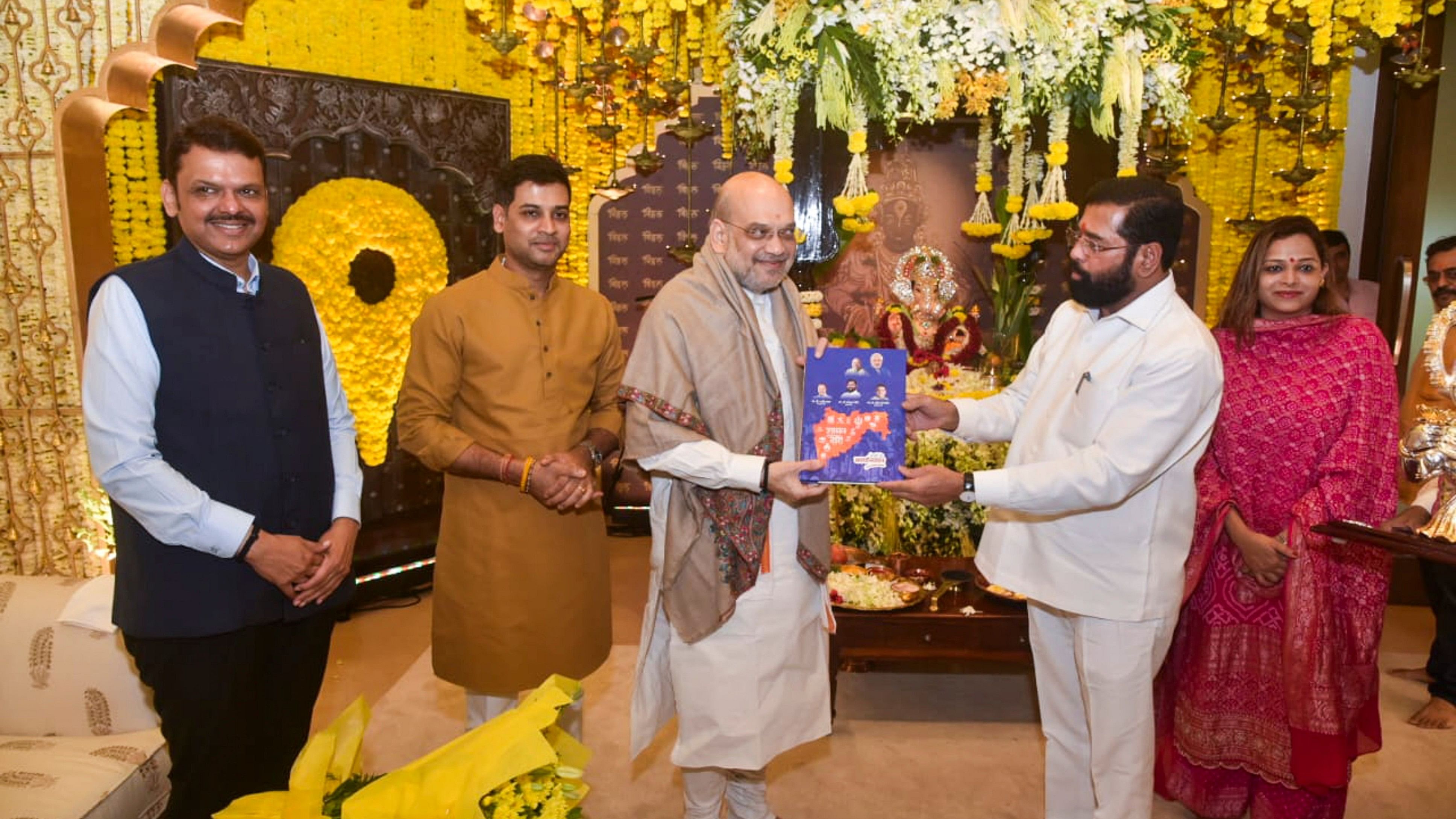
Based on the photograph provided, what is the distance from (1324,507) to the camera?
2.84m

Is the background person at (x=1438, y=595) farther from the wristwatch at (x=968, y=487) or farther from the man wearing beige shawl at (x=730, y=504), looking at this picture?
the man wearing beige shawl at (x=730, y=504)

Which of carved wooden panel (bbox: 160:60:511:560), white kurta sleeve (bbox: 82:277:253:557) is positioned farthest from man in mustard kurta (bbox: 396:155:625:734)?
carved wooden panel (bbox: 160:60:511:560)

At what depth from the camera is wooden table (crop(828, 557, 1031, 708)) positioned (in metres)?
3.86

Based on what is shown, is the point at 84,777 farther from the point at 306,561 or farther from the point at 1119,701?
the point at 1119,701

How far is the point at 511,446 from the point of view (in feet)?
9.52

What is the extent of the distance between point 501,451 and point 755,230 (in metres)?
1.07

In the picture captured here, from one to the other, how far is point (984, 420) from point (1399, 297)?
483cm

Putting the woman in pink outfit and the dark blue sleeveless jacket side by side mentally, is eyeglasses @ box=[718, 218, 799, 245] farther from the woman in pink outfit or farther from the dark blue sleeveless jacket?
the woman in pink outfit

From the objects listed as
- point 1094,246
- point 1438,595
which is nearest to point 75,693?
point 1094,246

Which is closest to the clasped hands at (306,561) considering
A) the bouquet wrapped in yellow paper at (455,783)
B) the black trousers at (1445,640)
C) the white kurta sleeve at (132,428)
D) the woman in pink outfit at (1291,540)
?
the white kurta sleeve at (132,428)

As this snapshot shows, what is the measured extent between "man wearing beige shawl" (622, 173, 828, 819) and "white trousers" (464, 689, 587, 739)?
1.27 ft

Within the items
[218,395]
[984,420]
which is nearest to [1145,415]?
[984,420]

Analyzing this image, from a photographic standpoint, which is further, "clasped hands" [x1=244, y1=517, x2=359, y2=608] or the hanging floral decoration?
the hanging floral decoration

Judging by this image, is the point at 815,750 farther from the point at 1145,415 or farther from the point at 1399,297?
the point at 1399,297
